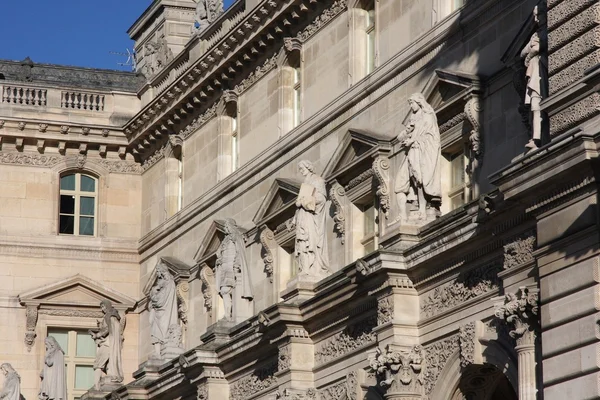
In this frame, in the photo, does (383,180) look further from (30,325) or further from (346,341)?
(30,325)

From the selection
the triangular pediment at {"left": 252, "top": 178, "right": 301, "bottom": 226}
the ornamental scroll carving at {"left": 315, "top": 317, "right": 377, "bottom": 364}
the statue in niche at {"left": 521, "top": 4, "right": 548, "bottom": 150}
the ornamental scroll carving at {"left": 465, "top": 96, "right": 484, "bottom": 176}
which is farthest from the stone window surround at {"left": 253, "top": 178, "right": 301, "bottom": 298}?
the statue in niche at {"left": 521, "top": 4, "right": 548, "bottom": 150}

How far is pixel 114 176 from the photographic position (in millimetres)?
49031

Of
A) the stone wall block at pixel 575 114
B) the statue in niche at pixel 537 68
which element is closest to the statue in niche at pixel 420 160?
the statue in niche at pixel 537 68

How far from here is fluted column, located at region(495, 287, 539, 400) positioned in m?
26.3

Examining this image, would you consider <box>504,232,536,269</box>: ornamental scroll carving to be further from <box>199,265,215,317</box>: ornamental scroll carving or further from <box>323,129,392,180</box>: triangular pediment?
<box>199,265,215,317</box>: ornamental scroll carving

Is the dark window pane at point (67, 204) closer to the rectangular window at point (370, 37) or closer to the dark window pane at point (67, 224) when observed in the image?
the dark window pane at point (67, 224)

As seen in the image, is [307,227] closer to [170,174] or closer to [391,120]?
[391,120]

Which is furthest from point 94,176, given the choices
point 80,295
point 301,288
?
point 301,288

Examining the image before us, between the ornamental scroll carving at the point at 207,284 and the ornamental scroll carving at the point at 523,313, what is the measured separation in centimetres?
1621

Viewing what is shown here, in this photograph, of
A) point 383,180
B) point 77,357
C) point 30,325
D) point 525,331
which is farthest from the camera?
point 77,357

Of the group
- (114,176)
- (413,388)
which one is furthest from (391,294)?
(114,176)

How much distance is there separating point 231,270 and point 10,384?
29.6ft

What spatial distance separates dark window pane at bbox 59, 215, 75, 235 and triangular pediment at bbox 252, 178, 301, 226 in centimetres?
975

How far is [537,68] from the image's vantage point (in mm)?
26906
